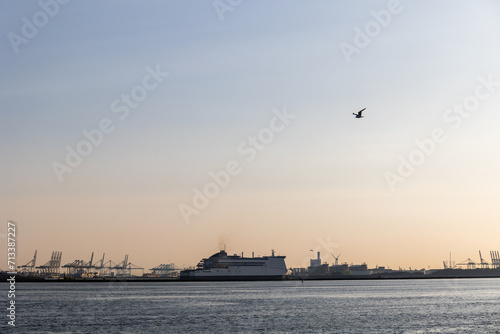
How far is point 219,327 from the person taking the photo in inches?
1962

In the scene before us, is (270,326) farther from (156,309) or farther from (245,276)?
(245,276)

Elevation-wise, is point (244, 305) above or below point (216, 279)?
below

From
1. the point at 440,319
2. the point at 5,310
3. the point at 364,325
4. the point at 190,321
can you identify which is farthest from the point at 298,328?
the point at 5,310

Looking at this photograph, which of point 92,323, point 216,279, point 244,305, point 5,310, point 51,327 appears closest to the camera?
point 51,327

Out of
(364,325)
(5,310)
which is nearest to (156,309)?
(5,310)

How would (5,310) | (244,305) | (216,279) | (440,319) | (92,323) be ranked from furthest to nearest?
1. (216,279)
2. (244,305)
3. (5,310)
4. (440,319)
5. (92,323)

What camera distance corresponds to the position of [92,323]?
52125mm

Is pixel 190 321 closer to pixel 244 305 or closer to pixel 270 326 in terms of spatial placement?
pixel 270 326

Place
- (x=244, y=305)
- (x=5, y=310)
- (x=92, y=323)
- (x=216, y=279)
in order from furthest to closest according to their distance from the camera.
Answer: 1. (x=216, y=279)
2. (x=244, y=305)
3. (x=5, y=310)
4. (x=92, y=323)

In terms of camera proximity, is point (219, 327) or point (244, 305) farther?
point (244, 305)

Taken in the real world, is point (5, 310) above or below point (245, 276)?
below

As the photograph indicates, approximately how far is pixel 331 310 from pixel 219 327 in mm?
21396

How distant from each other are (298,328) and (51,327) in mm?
20961

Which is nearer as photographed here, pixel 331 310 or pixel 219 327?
pixel 219 327
